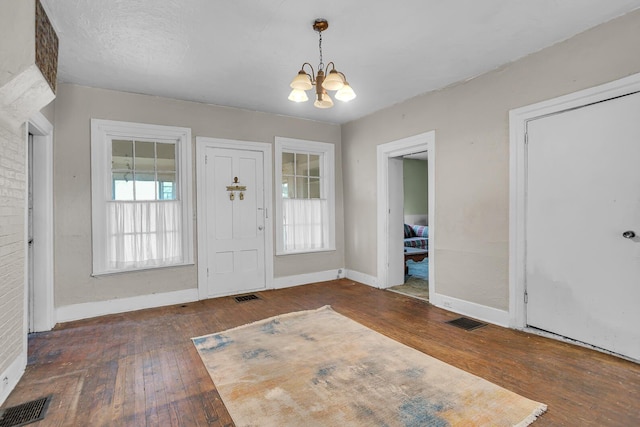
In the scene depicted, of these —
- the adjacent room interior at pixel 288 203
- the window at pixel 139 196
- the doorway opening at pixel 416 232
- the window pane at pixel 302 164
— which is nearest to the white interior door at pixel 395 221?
the adjacent room interior at pixel 288 203

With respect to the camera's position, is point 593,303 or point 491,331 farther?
point 491,331

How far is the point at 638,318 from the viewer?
2424mm

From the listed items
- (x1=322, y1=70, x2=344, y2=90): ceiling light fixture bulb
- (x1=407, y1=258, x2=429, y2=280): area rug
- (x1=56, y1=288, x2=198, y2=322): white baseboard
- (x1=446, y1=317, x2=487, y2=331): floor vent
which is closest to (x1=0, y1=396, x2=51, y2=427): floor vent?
(x1=56, y1=288, x2=198, y2=322): white baseboard

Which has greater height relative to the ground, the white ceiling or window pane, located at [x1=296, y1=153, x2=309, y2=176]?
the white ceiling

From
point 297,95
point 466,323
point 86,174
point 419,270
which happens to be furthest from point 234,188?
point 419,270

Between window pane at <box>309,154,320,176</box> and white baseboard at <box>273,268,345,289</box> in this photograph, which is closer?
white baseboard at <box>273,268,345,289</box>

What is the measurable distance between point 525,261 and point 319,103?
2.43 metres

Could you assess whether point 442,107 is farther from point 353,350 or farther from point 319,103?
point 353,350

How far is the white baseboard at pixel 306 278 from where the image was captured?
4938 millimetres

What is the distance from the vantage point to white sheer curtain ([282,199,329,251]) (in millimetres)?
5137

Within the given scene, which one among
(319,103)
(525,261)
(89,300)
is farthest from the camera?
(89,300)

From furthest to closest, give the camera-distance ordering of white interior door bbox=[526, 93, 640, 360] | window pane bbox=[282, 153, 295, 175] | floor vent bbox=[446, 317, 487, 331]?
1. window pane bbox=[282, 153, 295, 175]
2. floor vent bbox=[446, 317, 487, 331]
3. white interior door bbox=[526, 93, 640, 360]

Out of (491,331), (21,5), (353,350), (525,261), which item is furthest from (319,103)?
(491,331)

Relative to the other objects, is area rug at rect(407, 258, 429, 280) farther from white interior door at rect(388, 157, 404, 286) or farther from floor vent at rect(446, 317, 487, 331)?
floor vent at rect(446, 317, 487, 331)
